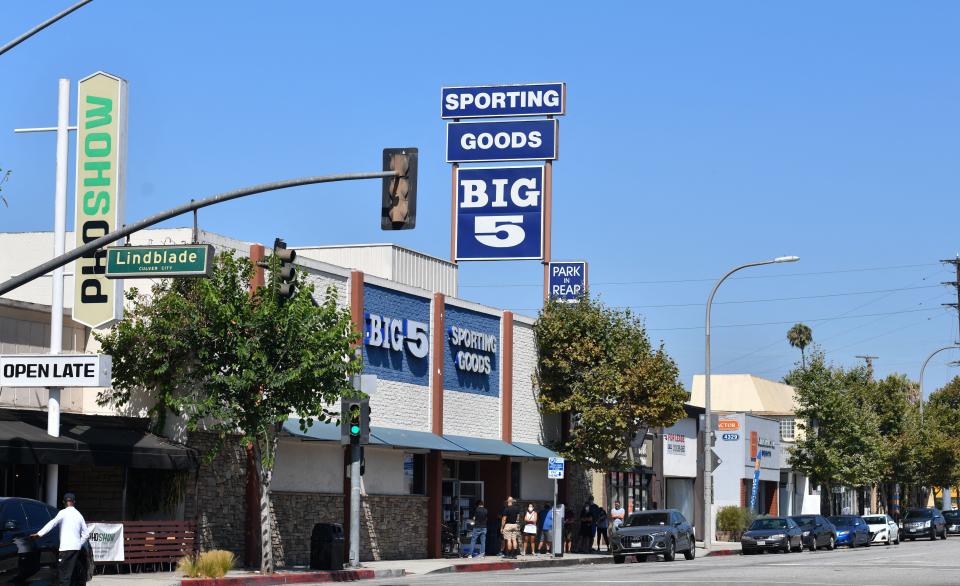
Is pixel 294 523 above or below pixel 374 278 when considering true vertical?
below

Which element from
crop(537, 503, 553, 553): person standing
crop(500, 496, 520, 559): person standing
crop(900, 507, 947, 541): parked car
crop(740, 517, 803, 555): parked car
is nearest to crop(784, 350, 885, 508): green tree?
crop(900, 507, 947, 541): parked car

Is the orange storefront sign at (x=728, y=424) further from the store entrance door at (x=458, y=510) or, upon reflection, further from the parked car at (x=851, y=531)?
the store entrance door at (x=458, y=510)

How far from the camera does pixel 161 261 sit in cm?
2197

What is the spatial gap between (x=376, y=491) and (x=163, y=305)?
10.2m

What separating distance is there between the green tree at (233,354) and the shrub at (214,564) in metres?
1.91

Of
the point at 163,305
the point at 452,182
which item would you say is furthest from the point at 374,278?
the point at 452,182

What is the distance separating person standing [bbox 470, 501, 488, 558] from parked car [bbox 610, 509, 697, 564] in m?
3.84

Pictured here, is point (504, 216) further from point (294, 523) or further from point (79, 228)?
point (79, 228)

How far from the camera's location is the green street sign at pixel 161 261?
21688 mm

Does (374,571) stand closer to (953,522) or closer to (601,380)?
(601,380)

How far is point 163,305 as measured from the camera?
2775cm

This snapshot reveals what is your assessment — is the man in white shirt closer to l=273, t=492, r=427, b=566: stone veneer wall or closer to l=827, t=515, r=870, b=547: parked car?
l=273, t=492, r=427, b=566: stone veneer wall

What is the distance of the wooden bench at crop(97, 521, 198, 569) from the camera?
27.1 meters

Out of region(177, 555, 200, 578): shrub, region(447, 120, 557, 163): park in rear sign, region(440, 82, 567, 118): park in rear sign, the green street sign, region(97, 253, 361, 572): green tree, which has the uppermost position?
region(440, 82, 567, 118): park in rear sign
